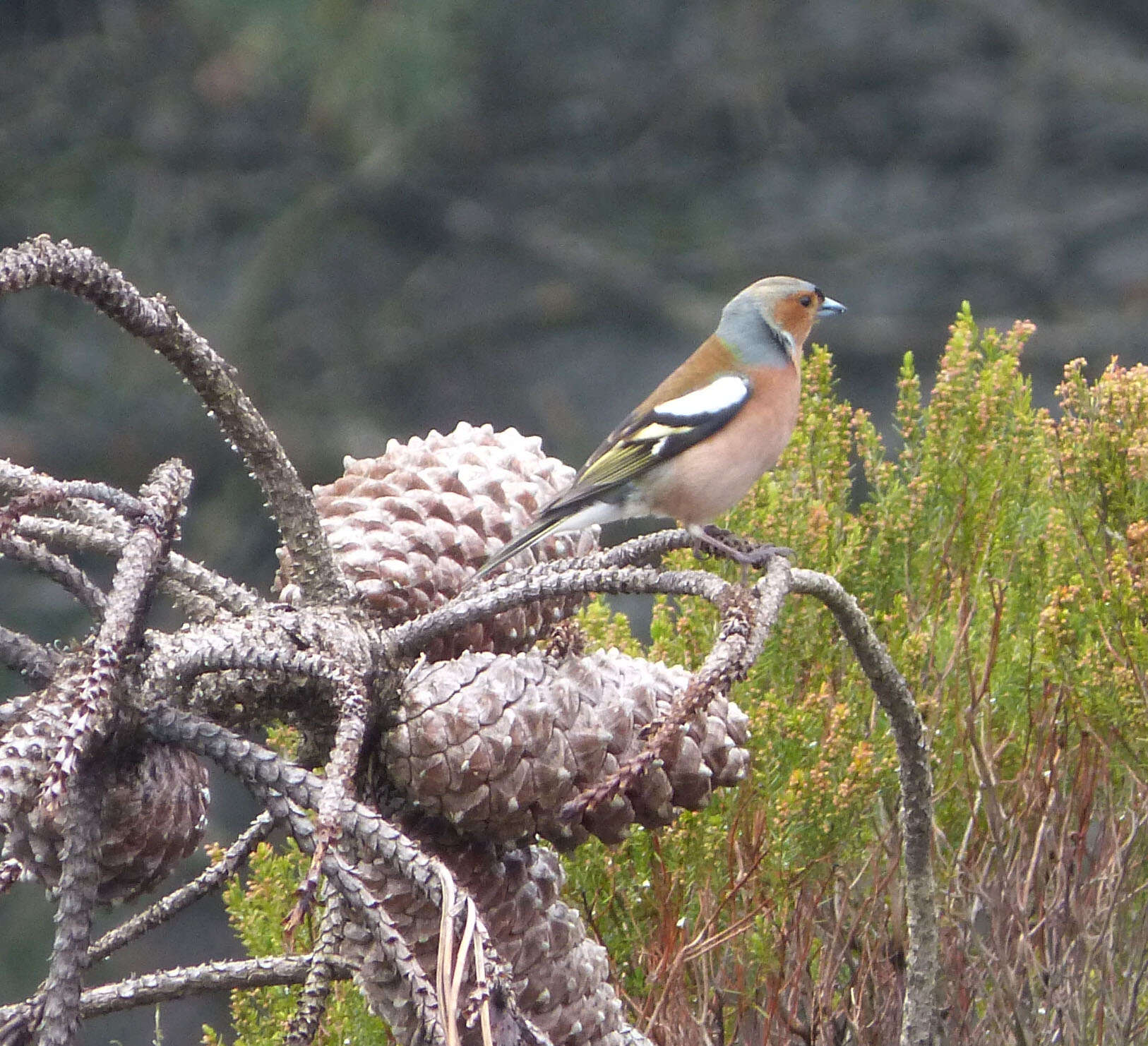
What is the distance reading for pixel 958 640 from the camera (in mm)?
1092

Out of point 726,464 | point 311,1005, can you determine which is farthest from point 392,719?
point 726,464

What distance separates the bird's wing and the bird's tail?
55 centimetres

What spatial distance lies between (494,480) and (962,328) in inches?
24.2

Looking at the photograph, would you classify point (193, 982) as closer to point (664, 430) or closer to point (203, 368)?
point (203, 368)

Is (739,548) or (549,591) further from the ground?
(739,548)

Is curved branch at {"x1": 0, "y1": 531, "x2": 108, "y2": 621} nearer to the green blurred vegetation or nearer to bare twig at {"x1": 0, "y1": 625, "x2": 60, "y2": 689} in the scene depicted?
bare twig at {"x1": 0, "y1": 625, "x2": 60, "y2": 689}

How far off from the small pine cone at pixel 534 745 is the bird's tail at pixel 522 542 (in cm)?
10

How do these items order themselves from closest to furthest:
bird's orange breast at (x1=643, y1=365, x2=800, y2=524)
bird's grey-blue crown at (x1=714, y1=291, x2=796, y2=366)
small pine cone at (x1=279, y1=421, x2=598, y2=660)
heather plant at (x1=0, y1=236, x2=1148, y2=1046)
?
heather plant at (x1=0, y1=236, x2=1148, y2=1046)
small pine cone at (x1=279, y1=421, x2=598, y2=660)
bird's orange breast at (x1=643, y1=365, x2=800, y2=524)
bird's grey-blue crown at (x1=714, y1=291, x2=796, y2=366)

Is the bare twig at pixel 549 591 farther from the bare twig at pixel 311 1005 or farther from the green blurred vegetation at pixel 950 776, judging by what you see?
the green blurred vegetation at pixel 950 776

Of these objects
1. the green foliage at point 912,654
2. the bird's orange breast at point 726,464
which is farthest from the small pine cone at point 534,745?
the bird's orange breast at point 726,464

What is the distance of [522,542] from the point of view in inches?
32.1

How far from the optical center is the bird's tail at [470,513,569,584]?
770mm

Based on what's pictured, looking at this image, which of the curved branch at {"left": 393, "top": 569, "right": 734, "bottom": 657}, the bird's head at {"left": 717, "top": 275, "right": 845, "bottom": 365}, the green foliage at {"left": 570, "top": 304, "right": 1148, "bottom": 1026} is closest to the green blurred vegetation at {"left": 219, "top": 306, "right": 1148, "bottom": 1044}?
the green foliage at {"left": 570, "top": 304, "right": 1148, "bottom": 1026}

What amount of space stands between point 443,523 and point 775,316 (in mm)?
1056
